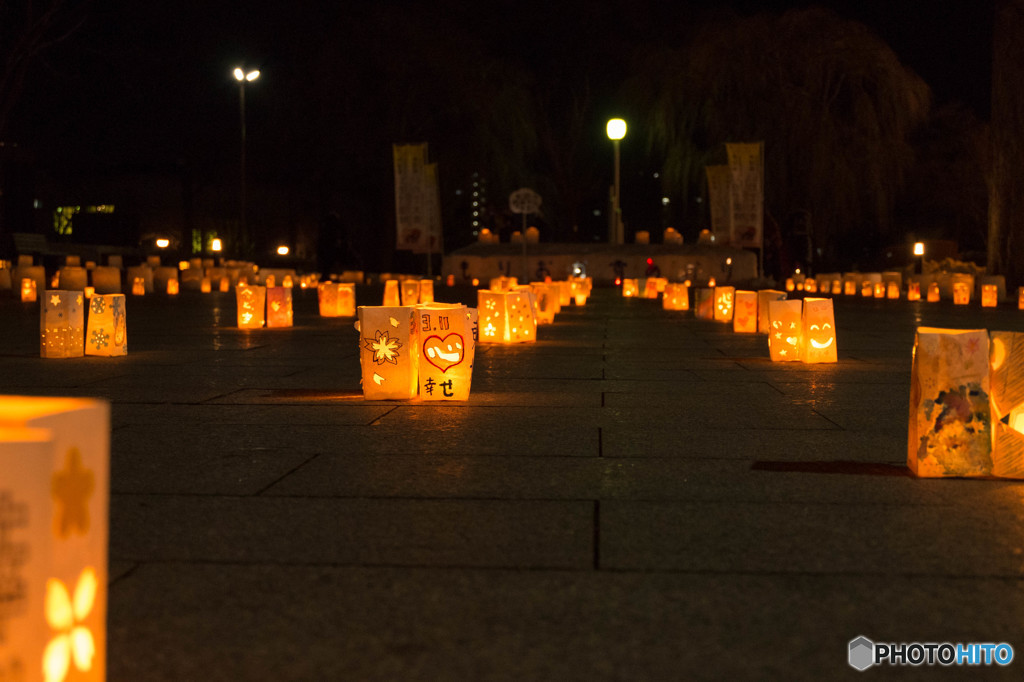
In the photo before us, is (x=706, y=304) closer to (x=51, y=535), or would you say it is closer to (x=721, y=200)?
(x=721, y=200)

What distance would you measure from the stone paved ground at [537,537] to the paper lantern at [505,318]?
573cm

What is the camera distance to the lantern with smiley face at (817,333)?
40.9 ft

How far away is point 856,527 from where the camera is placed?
483 centimetres

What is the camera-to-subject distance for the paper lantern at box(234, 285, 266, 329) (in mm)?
18172

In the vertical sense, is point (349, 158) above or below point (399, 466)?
above

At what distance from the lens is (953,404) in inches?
231

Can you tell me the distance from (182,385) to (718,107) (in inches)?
1399

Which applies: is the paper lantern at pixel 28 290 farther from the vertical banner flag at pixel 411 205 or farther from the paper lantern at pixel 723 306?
the vertical banner flag at pixel 411 205

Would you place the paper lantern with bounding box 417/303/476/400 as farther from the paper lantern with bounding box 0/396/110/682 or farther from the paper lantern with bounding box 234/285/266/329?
the paper lantern with bounding box 234/285/266/329

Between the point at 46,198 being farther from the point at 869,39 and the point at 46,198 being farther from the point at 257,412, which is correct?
the point at 257,412

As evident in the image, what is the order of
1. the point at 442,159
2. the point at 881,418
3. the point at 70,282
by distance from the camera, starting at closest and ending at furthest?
1. the point at 881,418
2. the point at 70,282
3. the point at 442,159

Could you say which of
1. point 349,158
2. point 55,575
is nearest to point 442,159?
point 349,158

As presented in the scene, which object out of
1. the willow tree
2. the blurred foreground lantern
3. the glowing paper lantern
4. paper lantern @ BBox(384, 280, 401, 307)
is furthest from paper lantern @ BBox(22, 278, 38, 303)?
the blurred foreground lantern

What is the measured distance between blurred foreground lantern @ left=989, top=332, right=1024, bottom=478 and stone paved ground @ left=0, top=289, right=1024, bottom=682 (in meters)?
0.18
